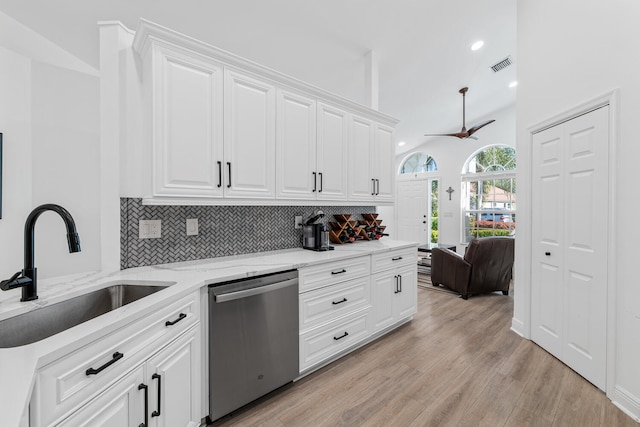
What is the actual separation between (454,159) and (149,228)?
718 cm

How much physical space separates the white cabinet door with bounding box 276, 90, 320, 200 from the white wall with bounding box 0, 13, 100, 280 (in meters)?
1.53

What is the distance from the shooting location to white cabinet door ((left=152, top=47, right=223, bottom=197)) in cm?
166

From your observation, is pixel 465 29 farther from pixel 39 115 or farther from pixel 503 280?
pixel 39 115

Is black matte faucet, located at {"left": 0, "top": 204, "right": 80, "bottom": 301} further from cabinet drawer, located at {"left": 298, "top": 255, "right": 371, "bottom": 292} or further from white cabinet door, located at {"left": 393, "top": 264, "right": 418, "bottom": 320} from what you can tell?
white cabinet door, located at {"left": 393, "top": 264, "right": 418, "bottom": 320}

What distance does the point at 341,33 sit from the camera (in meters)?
2.87

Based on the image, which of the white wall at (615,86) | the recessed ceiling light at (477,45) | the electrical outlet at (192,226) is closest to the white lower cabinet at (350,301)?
the electrical outlet at (192,226)

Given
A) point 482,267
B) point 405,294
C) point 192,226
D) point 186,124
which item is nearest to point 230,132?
point 186,124

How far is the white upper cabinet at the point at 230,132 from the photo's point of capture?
167 centimetres

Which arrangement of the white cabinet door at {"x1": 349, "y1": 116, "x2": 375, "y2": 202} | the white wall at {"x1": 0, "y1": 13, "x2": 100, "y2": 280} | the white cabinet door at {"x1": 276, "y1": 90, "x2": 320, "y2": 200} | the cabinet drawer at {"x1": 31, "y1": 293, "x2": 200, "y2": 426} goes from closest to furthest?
the cabinet drawer at {"x1": 31, "y1": 293, "x2": 200, "y2": 426}
the white wall at {"x1": 0, "y1": 13, "x2": 100, "y2": 280}
the white cabinet door at {"x1": 276, "y1": 90, "x2": 320, "y2": 200}
the white cabinet door at {"x1": 349, "y1": 116, "x2": 375, "y2": 202}

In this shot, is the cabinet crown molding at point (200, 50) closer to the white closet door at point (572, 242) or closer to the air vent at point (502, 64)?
the white closet door at point (572, 242)

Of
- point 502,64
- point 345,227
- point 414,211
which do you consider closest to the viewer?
point 345,227

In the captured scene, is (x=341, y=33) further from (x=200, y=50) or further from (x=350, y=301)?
(x=350, y=301)

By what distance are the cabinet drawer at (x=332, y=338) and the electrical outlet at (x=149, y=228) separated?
127cm

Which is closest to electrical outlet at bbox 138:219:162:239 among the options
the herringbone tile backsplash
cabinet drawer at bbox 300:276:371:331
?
the herringbone tile backsplash
